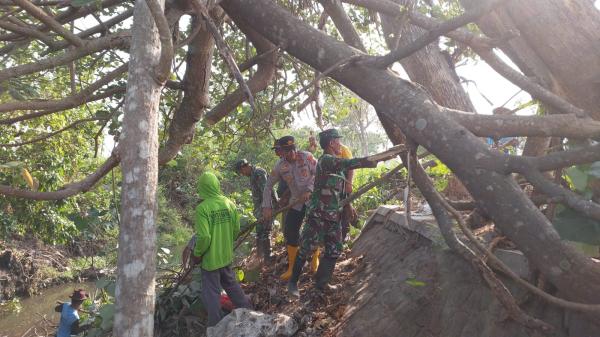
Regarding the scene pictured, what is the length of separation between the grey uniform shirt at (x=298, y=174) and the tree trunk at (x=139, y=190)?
301cm

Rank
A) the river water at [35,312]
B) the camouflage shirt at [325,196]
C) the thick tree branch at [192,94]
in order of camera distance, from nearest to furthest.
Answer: the camouflage shirt at [325,196] < the thick tree branch at [192,94] < the river water at [35,312]

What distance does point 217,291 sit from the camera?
480 centimetres

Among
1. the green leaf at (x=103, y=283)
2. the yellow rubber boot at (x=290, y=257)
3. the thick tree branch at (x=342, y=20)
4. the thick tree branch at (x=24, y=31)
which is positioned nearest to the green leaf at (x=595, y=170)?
the thick tree branch at (x=342, y=20)

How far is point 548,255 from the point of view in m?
2.19

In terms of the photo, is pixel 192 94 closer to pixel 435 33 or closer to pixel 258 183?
pixel 258 183

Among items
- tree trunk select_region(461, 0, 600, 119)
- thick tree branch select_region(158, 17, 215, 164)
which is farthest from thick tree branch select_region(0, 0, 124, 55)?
tree trunk select_region(461, 0, 600, 119)

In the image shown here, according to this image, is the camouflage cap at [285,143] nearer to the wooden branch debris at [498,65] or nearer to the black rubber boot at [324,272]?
the black rubber boot at [324,272]

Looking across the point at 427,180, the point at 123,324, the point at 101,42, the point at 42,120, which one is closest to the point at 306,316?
the point at 427,180

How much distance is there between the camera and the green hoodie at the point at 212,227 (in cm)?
464

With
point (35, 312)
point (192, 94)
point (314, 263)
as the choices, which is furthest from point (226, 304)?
point (35, 312)

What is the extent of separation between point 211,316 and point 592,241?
3.76 meters

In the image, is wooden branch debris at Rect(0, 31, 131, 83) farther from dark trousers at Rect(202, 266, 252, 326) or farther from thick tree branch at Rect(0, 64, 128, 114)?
dark trousers at Rect(202, 266, 252, 326)

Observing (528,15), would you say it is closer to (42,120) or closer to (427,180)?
(427,180)

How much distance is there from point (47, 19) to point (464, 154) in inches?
105
